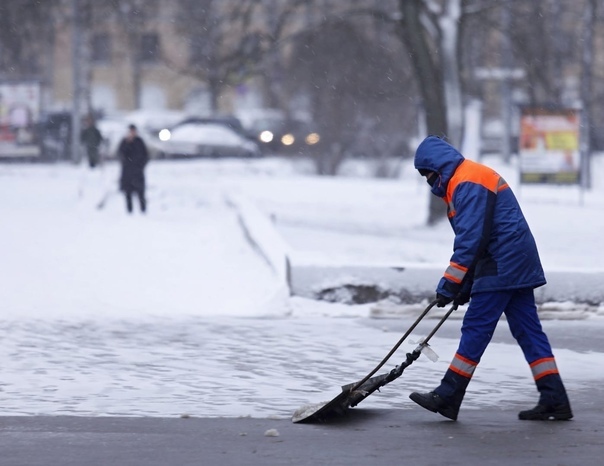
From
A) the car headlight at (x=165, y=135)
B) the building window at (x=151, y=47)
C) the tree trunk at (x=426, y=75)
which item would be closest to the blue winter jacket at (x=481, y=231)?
the tree trunk at (x=426, y=75)

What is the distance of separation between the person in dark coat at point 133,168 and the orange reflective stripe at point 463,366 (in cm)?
1552

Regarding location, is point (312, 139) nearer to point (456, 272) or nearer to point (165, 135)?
point (165, 135)

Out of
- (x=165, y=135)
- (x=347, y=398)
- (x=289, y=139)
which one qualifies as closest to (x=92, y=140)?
(x=289, y=139)

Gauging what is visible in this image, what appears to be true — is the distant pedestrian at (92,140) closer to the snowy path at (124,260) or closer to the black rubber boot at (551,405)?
the snowy path at (124,260)

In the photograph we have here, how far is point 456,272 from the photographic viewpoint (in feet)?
22.3

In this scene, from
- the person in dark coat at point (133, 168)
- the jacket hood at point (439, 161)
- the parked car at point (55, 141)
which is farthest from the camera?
the parked car at point (55, 141)

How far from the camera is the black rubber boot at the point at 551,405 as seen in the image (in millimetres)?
6992

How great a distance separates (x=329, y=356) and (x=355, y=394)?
2.29 metres

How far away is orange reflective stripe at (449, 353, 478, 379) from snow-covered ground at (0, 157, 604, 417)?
1.98 feet

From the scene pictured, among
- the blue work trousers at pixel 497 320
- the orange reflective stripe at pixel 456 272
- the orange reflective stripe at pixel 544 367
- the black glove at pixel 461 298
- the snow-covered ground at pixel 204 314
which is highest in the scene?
the orange reflective stripe at pixel 456 272

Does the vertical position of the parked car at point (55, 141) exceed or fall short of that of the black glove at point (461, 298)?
it exceeds it

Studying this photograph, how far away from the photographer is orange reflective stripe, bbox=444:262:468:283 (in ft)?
22.3

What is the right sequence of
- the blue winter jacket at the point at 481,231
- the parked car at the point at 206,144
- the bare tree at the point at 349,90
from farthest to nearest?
1. the parked car at the point at 206,144
2. the bare tree at the point at 349,90
3. the blue winter jacket at the point at 481,231

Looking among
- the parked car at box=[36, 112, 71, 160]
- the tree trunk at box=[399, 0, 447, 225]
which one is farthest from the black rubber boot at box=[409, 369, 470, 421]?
the parked car at box=[36, 112, 71, 160]
